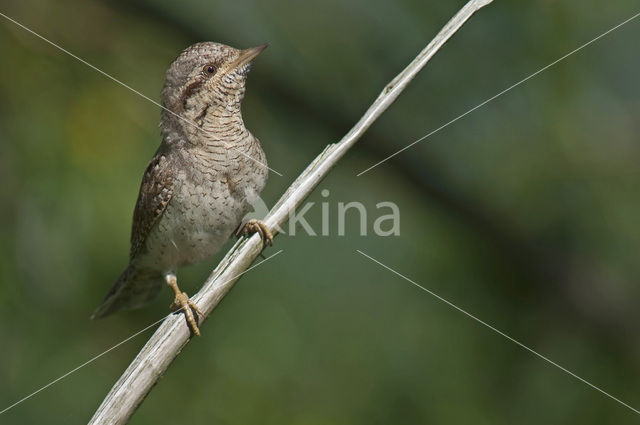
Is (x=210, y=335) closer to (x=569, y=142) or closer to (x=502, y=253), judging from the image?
(x=502, y=253)

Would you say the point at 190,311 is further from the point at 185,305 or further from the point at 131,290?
the point at 131,290

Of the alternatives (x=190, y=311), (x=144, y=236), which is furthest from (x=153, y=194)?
(x=190, y=311)

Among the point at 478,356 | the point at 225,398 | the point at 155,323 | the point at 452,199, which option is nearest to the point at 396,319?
the point at 478,356

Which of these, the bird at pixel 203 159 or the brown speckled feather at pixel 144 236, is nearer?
the bird at pixel 203 159

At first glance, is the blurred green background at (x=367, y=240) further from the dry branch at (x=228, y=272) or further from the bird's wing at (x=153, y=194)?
the dry branch at (x=228, y=272)

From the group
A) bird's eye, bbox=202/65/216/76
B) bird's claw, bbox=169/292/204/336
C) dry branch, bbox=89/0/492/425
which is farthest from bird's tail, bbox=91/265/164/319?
dry branch, bbox=89/0/492/425

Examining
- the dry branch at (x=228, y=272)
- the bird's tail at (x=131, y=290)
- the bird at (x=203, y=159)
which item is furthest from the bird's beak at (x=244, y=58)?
the bird's tail at (x=131, y=290)
